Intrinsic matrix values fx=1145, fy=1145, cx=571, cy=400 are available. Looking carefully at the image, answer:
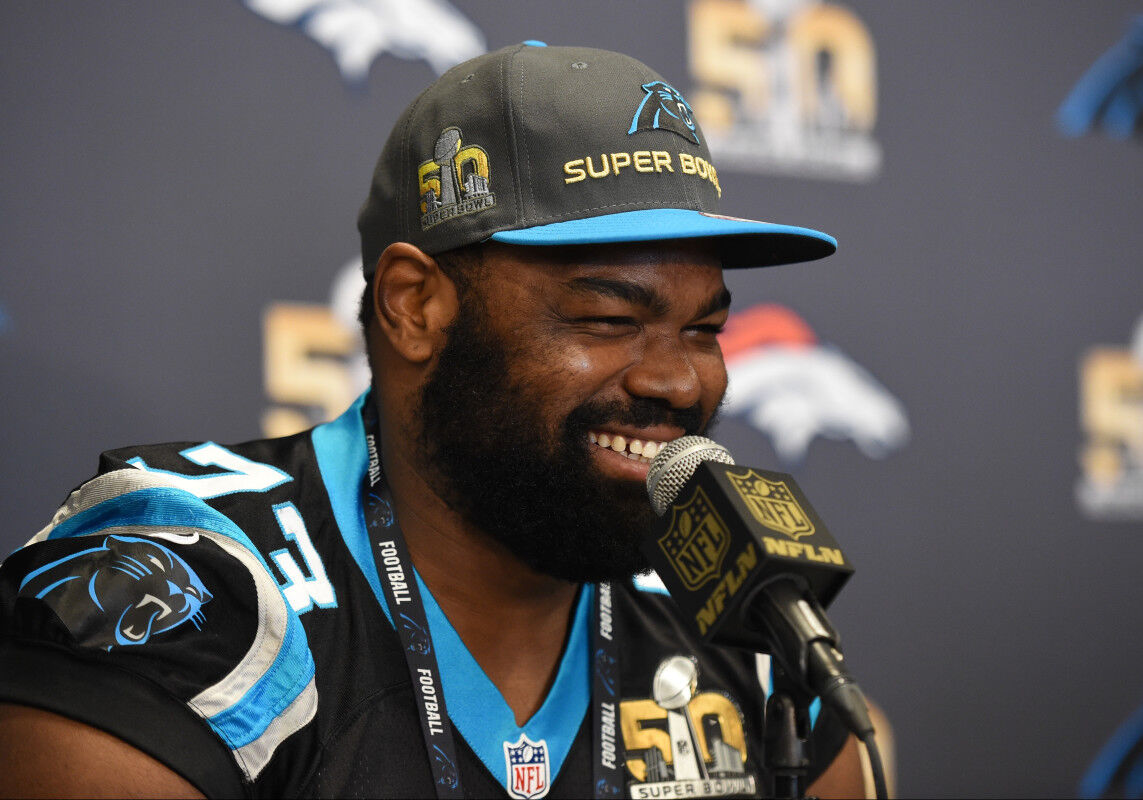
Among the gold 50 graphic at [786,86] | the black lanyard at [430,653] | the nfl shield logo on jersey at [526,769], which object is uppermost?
the gold 50 graphic at [786,86]

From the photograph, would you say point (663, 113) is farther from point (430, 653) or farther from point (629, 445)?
point (430, 653)

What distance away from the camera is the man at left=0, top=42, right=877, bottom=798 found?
95cm

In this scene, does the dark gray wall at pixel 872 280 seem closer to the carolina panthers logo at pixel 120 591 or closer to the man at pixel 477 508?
the man at pixel 477 508

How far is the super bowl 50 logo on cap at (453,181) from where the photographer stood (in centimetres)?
112

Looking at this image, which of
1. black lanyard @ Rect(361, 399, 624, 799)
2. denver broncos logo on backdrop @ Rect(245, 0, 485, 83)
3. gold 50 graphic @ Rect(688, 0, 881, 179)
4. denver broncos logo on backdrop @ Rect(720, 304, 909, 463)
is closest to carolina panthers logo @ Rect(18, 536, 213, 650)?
black lanyard @ Rect(361, 399, 624, 799)

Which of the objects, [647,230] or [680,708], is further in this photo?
[680,708]

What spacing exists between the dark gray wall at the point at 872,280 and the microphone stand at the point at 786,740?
1007 mm

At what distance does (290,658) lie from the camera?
37.6 inches

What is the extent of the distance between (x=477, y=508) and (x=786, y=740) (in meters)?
0.47

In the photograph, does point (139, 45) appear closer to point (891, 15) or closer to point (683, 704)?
point (683, 704)

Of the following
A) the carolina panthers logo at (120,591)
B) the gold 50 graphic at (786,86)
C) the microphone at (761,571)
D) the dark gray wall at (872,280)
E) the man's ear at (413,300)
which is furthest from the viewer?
the gold 50 graphic at (786,86)

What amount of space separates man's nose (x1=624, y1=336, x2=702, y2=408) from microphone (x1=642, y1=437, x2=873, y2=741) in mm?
266

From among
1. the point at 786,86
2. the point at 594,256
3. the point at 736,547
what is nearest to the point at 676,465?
the point at 736,547

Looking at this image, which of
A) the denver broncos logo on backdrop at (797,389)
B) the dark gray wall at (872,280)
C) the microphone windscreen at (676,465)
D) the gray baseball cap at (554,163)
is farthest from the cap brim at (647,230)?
the denver broncos logo on backdrop at (797,389)
